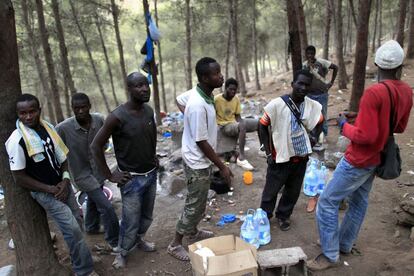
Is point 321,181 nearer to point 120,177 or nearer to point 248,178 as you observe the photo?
point 248,178

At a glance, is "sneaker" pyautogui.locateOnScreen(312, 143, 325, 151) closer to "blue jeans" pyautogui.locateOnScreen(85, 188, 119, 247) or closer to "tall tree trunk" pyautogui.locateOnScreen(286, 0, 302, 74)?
"tall tree trunk" pyautogui.locateOnScreen(286, 0, 302, 74)

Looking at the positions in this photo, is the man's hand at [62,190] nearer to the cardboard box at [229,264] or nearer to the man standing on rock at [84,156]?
the man standing on rock at [84,156]

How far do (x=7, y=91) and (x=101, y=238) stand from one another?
7.43ft

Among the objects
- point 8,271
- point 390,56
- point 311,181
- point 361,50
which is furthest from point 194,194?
point 361,50

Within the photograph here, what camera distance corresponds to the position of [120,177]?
10.7ft

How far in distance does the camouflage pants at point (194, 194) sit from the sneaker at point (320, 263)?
127 cm

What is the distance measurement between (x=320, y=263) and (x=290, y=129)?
1461 mm

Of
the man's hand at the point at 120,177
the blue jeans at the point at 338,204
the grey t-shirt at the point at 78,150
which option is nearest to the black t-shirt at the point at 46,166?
the man's hand at the point at 120,177

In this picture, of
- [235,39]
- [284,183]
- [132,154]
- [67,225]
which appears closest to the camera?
[67,225]

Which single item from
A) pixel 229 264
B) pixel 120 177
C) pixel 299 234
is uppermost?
pixel 120 177

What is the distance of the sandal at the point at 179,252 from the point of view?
361 centimetres

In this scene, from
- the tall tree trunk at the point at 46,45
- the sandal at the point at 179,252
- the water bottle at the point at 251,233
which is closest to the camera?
the sandal at the point at 179,252

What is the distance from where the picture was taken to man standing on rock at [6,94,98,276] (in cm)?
275

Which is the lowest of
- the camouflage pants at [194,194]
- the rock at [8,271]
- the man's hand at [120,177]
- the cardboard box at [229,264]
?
the rock at [8,271]
